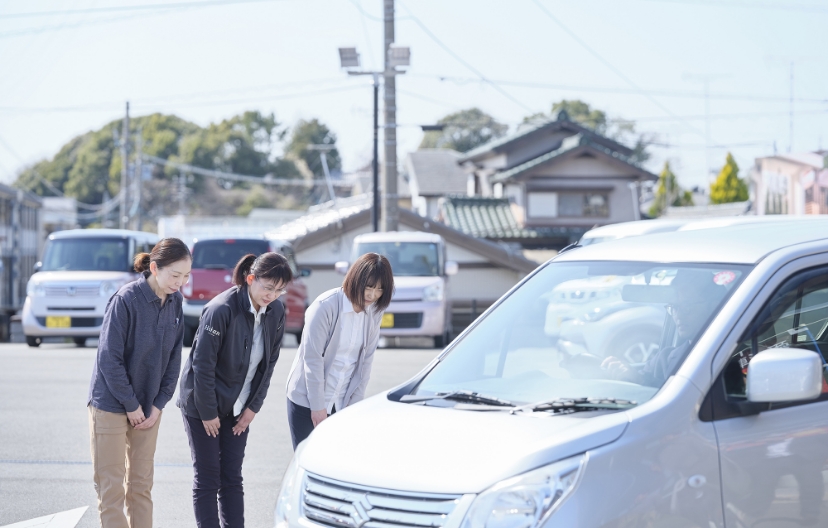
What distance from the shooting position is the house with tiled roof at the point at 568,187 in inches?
1499

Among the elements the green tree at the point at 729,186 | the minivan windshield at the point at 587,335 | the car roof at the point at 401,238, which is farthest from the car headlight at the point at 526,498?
the green tree at the point at 729,186

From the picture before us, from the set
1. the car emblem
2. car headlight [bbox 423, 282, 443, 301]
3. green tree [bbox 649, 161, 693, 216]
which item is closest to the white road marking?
the car emblem

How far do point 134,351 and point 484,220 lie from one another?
33.5 metres

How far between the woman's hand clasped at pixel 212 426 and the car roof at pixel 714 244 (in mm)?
2065

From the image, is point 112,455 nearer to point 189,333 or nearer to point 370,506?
point 370,506

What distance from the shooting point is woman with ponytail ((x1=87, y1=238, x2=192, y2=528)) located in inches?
190

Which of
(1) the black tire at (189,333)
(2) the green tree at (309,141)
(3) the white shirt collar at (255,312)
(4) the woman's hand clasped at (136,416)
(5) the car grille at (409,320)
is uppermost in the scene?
(2) the green tree at (309,141)

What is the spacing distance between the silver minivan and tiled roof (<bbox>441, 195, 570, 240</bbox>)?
107 feet

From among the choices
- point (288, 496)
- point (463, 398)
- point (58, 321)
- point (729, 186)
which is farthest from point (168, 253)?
point (729, 186)

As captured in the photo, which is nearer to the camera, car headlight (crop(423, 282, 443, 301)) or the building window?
car headlight (crop(423, 282, 443, 301))

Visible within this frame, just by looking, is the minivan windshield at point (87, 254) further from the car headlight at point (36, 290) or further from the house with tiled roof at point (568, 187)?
the house with tiled roof at point (568, 187)

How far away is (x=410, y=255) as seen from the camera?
59.8 feet

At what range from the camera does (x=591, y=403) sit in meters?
3.45

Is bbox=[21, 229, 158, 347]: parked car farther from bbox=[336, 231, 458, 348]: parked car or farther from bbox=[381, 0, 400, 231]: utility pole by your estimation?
bbox=[381, 0, 400, 231]: utility pole
